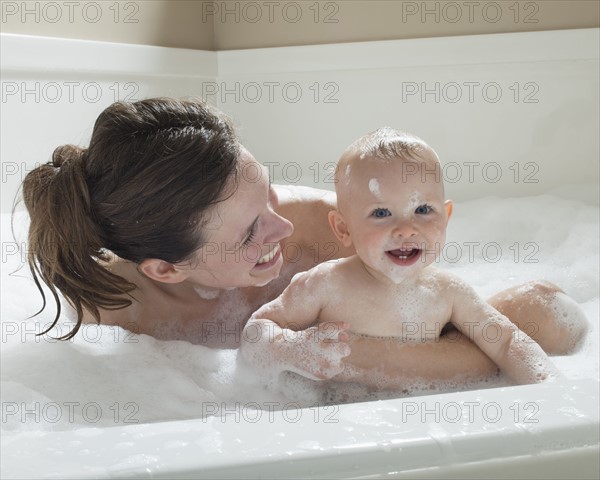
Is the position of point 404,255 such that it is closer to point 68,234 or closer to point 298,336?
point 298,336

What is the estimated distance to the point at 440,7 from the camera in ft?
6.63

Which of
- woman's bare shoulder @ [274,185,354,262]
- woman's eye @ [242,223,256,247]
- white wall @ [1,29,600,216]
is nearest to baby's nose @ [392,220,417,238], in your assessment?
woman's eye @ [242,223,256,247]

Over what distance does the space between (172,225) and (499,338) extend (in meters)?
0.48

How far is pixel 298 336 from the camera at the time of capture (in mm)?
1118

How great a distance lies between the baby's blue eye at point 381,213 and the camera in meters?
1.12

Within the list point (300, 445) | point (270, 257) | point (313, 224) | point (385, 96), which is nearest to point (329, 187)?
point (385, 96)

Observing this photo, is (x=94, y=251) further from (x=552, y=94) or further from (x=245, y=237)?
(x=552, y=94)

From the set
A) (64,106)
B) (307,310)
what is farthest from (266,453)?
(64,106)

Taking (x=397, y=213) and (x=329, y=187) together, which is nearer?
(x=397, y=213)

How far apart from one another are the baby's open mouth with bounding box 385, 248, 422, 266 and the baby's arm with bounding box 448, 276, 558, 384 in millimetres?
85

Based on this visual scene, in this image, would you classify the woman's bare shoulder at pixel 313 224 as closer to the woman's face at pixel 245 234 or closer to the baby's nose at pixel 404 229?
the woman's face at pixel 245 234

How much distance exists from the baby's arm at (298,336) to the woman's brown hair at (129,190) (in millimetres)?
152

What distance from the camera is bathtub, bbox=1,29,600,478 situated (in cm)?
71

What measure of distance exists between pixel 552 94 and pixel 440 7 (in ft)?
1.14
